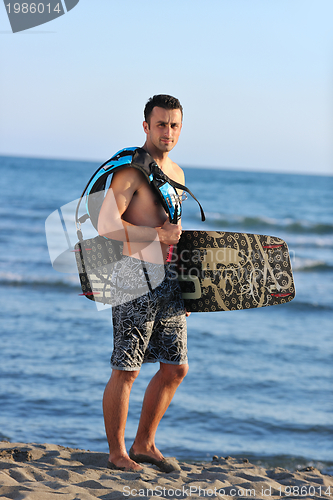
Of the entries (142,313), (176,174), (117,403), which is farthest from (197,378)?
(176,174)

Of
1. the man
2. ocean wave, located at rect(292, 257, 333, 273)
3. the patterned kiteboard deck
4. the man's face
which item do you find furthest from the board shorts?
ocean wave, located at rect(292, 257, 333, 273)

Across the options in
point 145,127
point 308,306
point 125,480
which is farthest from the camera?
point 308,306

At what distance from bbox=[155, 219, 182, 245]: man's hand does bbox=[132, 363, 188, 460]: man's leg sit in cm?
71

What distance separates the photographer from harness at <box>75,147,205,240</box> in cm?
252

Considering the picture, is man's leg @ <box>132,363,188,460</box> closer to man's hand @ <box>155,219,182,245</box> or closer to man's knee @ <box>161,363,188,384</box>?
man's knee @ <box>161,363,188,384</box>

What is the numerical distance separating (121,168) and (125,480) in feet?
5.13

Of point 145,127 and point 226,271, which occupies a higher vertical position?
point 145,127

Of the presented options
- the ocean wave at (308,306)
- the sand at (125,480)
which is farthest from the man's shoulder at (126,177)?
the ocean wave at (308,306)

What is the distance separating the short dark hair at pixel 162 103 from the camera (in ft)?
8.63

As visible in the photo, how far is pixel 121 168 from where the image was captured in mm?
2500

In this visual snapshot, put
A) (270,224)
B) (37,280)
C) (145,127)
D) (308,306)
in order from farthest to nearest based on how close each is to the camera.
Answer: (270,224), (37,280), (308,306), (145,127)

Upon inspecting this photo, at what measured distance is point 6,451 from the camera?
298 cm

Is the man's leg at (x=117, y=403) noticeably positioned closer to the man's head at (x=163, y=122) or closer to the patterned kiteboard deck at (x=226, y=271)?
the patterned kiteboard deck at (x=226, y=271)

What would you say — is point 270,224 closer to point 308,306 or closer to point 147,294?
point 308,306
